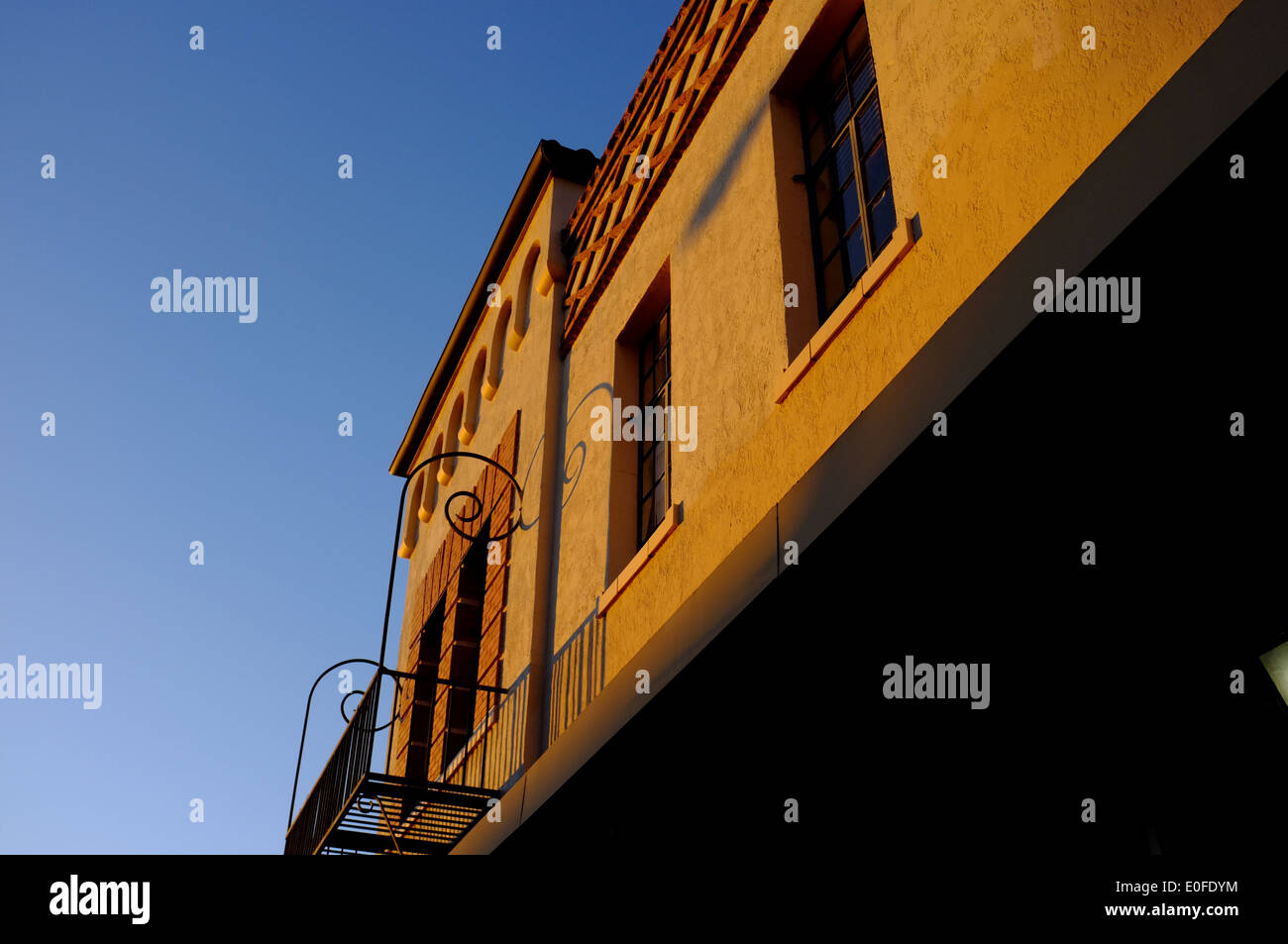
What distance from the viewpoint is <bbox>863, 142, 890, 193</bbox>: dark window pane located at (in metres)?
5.95

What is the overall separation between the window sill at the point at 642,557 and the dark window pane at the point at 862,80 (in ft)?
8.31

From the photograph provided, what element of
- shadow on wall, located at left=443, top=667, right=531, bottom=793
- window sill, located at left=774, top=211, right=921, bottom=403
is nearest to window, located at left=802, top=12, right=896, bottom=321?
window sill, located at left=774, top=211, right=921, bottom=403

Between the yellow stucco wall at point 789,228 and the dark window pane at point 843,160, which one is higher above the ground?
the dark window pane at point 843,160

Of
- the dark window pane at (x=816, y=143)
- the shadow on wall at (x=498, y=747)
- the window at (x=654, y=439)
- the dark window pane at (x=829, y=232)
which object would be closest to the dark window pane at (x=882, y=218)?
the dark window pane at (x=829, y=232)

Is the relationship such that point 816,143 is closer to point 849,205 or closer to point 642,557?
point 849,205

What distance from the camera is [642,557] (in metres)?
6.98

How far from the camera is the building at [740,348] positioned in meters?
3.62

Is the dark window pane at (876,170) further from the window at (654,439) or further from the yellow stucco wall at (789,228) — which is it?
the window at (654,439)

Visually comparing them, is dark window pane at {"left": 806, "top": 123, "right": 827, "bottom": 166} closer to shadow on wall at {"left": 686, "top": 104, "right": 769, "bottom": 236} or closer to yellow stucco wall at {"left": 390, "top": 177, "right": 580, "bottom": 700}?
shadow on wall at {"left": 686, "top": 104, "right": 769, "bottom": 236}

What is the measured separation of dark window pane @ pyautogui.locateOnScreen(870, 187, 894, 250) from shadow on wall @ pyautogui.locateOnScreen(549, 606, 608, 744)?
3.04 m

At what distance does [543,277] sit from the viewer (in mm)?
10836

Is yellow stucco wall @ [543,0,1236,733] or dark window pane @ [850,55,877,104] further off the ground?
dark window pane @ [850,55,877,104]

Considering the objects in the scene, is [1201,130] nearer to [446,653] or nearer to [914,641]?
[914,641]
